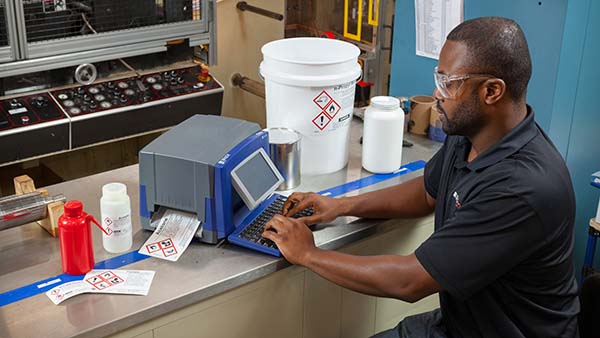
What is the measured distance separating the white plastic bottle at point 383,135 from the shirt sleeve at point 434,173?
25cm

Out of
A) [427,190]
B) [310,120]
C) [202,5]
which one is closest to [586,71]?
[427,190]

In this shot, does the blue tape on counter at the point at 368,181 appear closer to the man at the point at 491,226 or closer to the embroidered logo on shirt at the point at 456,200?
the man at the point at 491,226

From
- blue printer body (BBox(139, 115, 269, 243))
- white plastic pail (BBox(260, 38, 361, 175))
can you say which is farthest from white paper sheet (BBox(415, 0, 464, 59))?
blue printer body (BBox(139, 115, 269, 243))

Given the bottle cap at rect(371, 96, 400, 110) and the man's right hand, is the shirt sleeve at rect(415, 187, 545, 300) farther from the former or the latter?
the bottle cap at rect(371, 96, 400, 110)

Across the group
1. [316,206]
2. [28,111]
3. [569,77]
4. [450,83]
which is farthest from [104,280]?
[569,77]

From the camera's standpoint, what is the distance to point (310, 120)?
2.20 m

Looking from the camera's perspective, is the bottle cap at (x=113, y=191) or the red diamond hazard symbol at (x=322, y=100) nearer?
the bottle cap at (x=113, y=191)

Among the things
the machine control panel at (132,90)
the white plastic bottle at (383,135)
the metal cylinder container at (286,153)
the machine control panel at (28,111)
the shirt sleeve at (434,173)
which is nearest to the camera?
the shirt sleeve at (434,173)

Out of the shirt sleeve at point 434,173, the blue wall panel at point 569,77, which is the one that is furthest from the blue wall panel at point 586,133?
the shirt sleeve at point 434,173

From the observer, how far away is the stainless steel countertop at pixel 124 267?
1562 mm

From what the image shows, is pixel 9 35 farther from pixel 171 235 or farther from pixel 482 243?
pixel 482 243

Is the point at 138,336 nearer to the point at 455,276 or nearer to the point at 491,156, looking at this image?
the point at 455,276

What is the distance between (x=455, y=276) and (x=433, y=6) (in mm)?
1432

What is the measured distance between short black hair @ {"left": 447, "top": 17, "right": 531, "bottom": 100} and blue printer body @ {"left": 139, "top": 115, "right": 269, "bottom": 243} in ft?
2.11
